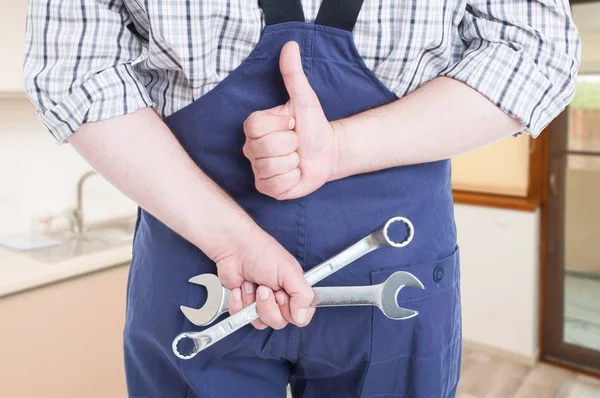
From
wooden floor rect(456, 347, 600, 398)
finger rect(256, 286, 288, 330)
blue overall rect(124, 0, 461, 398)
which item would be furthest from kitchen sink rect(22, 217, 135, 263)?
wooden floor rect(456, 347, 600, 398)

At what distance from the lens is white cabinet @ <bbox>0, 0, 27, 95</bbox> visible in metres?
1.79

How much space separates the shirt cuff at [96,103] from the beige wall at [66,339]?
1.27m

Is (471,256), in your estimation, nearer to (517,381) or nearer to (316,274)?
(517,381)

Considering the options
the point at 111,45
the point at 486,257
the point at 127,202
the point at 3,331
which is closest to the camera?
the point at 111,45

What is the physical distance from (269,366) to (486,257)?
2259mm

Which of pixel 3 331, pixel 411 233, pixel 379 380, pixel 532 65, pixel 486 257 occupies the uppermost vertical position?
pixel 532 65

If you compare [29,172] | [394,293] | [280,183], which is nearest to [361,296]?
[394,293]

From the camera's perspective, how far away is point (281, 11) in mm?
562

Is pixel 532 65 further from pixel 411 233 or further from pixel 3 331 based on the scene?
pixel 3 331

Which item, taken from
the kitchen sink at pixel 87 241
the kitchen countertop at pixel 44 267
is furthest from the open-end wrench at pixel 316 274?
the kitchen sink at pixel 87 241

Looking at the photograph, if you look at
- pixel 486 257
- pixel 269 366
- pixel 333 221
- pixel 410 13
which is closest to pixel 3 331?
pixel 269 366

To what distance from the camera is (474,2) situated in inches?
24.0

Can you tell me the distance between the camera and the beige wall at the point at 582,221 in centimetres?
253

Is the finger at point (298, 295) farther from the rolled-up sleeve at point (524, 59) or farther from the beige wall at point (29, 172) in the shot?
the beige wall at point (29, 172)
